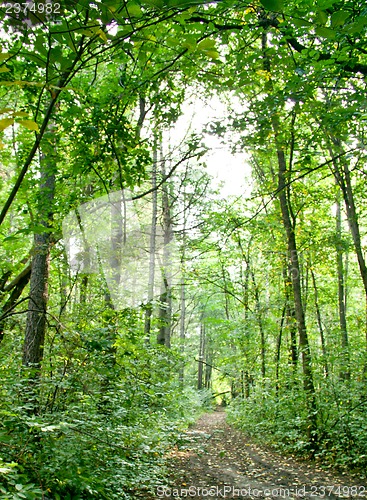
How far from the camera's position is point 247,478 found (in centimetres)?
586

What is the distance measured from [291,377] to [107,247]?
6227 mm

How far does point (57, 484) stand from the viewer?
3109 millimetres

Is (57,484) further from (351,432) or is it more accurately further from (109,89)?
(351,432)

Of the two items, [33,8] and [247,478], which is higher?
[33,8]

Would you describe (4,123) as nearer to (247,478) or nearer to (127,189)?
(127,189)

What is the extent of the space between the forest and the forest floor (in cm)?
36

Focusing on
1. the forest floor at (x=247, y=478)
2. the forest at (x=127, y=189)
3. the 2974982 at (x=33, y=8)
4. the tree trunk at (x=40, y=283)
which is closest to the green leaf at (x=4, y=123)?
the forest at (x=127, y=189)

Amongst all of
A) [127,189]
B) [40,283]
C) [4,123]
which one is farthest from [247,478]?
[4,123]

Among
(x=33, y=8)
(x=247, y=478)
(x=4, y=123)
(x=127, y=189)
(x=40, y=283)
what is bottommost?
(x=247, y=478)

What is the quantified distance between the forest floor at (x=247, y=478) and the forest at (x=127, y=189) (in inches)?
14.1

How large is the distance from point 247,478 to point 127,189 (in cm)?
501

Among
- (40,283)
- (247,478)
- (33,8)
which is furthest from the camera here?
Answer: (247,478)

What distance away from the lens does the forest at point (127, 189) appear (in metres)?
1.82

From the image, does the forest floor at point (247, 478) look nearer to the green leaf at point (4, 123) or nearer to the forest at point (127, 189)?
the forest at point (127, 189)
